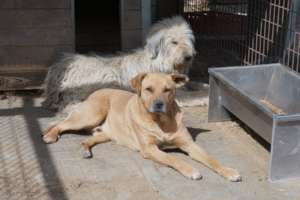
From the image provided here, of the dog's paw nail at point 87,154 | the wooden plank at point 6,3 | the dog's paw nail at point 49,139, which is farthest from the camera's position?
the wooden plank at point 6,3

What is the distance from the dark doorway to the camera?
774 cm

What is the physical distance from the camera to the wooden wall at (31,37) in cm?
646

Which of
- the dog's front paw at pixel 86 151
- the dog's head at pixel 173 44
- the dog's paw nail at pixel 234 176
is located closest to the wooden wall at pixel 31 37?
the dog's head at pixel 173 44

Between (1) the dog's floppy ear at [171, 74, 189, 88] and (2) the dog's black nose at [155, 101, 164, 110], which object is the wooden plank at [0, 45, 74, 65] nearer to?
(1) the dog's floppy ear at [171, 74, 189, 88]

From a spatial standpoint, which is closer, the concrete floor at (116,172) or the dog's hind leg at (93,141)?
the concrete floor at (116,172)

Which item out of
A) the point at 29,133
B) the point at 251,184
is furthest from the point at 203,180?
the point at 29,133

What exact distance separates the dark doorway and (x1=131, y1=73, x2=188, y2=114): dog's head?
9.25ft

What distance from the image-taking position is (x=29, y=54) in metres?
6.64

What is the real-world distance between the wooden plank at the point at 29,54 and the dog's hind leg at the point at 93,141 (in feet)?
5.67

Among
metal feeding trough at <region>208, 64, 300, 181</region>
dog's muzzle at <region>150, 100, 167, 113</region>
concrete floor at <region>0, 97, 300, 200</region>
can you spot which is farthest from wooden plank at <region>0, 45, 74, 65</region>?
dog's muzzle at <region>150, 100, 167, 113</region>

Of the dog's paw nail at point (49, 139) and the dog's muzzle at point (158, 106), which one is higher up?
the dog's muzzle at point (158, 106)

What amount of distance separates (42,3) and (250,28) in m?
2.54

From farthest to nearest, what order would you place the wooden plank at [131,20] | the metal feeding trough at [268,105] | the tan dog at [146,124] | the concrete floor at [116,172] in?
the wooden plank at [131,20] → the tan dog at [146,124] → the metal feeding trough at [268,105] → the concrete floor at [116,172]

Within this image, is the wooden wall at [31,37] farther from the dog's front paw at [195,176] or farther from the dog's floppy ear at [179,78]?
the dog's front paw at [195,176]
